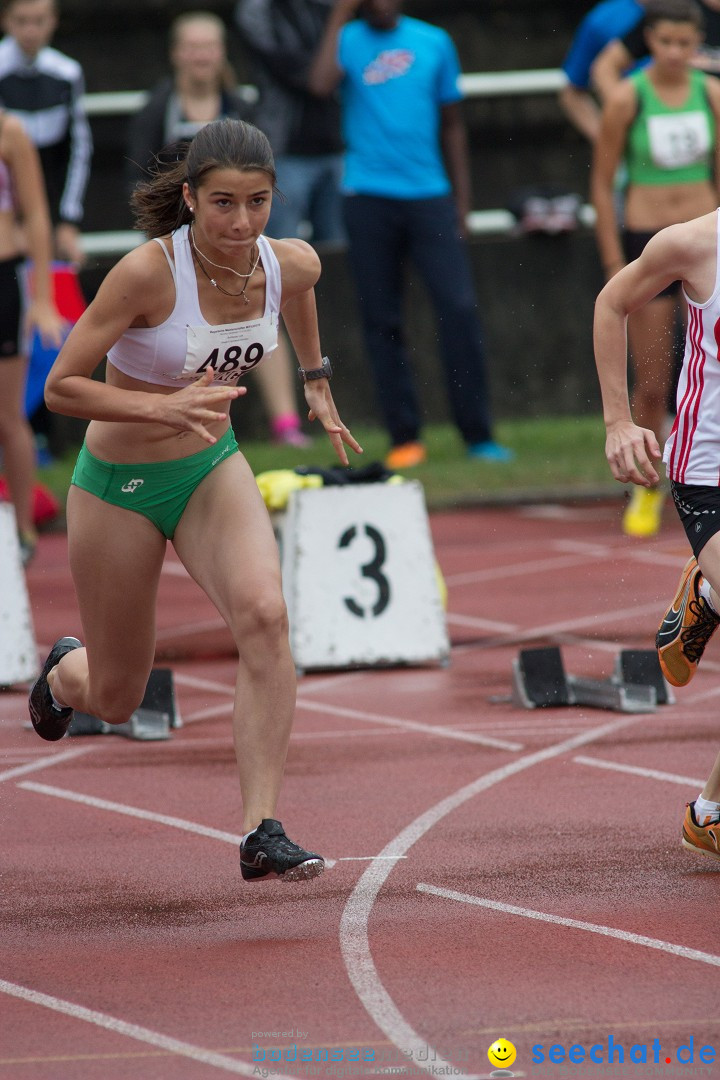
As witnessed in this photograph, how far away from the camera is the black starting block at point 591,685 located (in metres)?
6.93

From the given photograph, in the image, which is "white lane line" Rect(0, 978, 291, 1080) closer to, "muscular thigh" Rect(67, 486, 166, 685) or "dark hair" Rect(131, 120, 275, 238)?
"muscular thigh" Rect(67, 486, 166, 685)

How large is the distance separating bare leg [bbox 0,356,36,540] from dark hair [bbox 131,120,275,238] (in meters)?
4.25

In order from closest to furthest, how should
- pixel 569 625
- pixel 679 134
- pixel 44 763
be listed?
1. pixel 44 763
2. pixel 569 625
3. pixel 679 134

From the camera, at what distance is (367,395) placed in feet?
45.0

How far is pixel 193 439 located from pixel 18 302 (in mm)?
4328

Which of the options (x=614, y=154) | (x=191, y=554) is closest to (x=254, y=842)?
(x=191, y=554)

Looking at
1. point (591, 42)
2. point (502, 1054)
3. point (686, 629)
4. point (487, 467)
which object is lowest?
point (487, 467)

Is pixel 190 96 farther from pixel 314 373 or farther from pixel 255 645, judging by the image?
pixel 255 645

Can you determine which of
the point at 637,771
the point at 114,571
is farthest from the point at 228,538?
the point at 637,771

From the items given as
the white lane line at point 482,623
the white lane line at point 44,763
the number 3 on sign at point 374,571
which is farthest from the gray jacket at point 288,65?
the white lane line at point 44,763

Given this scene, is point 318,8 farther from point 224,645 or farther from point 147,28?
point 224,645

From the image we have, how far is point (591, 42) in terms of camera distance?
435 inches

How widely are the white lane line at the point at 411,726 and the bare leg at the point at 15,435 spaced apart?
2.62 metres

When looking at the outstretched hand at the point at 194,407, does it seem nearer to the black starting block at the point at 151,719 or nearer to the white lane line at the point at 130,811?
the white lane line at the point at 130,811
